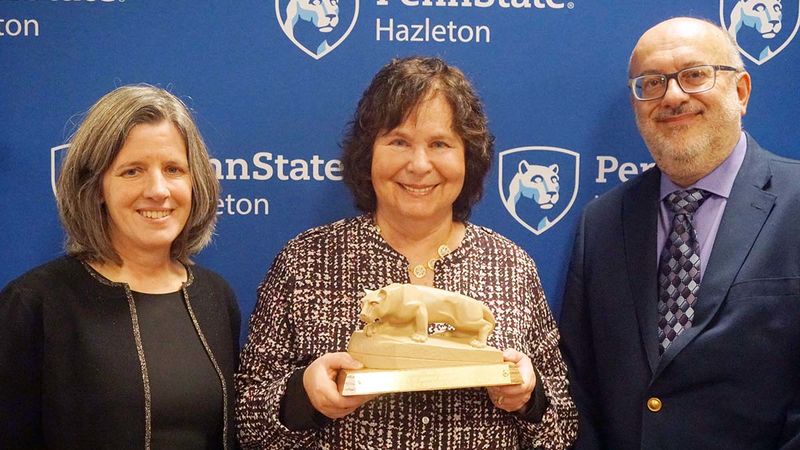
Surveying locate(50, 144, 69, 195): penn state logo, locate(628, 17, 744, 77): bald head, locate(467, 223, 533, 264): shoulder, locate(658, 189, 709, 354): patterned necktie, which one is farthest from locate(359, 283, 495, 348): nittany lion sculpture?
locate(50, 144, 69, 195): penn state logo

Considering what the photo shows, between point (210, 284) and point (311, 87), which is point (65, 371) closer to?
point (210, 284)

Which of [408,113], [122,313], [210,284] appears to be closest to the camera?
[122,313]

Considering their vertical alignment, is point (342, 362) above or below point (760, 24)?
below

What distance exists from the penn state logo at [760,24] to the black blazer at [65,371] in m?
1.98

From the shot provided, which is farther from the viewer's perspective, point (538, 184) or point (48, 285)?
point (538, 184)

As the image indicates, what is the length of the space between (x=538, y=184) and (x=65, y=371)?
146 cm

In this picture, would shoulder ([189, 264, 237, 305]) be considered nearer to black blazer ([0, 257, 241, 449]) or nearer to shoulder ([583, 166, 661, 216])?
black blazer ([0, 257, 241, 449])

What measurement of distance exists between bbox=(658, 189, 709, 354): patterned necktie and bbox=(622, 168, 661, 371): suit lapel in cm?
2

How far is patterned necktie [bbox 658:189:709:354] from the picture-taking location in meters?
1.97

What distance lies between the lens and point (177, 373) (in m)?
1.81

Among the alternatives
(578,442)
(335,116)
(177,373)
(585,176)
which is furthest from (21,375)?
(585,176)

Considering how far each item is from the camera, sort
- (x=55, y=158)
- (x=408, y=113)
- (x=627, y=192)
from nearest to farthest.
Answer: (x=408, y=113), (x=627, y=192), (x=55, y=158)

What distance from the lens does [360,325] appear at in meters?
1.93

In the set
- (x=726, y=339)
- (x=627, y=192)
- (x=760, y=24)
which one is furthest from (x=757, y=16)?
(x=726, y=339)
